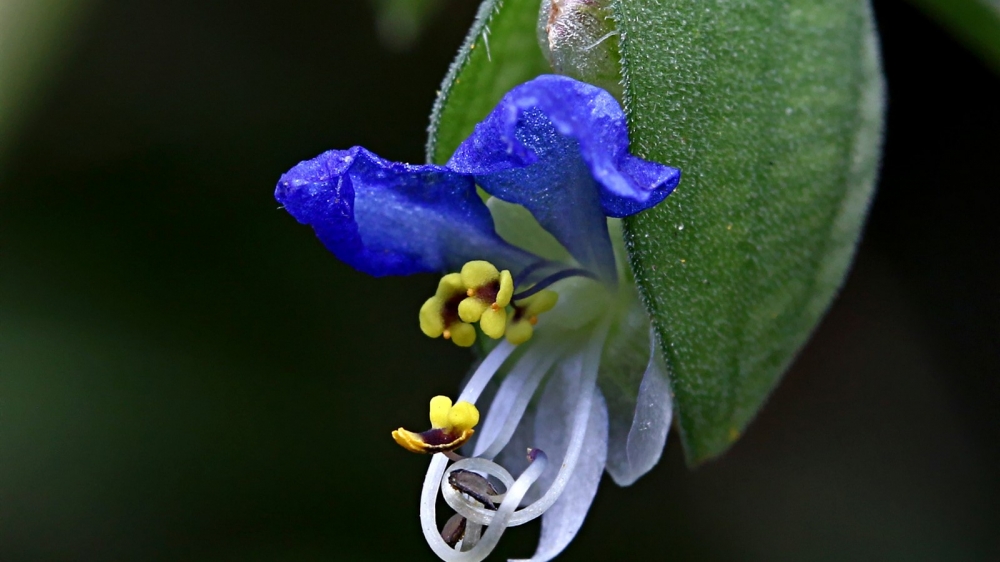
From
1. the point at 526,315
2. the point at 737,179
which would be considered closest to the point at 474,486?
the point at 526,315

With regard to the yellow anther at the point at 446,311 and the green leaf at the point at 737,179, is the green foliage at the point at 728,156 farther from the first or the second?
the yellow anther at the point at 446,311

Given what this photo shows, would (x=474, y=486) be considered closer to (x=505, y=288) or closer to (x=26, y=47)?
(x=505, y=288)

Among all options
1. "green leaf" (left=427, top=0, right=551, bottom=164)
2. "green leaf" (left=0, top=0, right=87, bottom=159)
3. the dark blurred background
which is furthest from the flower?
"green leaf" (left=0, top=0, right=87, bottom=159)

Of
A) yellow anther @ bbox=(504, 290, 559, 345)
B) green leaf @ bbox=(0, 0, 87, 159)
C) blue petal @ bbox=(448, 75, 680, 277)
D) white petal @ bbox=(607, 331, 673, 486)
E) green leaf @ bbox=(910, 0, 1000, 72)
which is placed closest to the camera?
blue petal @ bbox=(448, 75, 680, 277)

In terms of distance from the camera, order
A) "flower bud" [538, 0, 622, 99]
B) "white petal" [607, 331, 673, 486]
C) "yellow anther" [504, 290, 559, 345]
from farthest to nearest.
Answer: "yellow anther" [504, 290, 559, 345] → "white petal" [607, 331, 673, 486] → "flower bud" [538, 0, 622, 99]

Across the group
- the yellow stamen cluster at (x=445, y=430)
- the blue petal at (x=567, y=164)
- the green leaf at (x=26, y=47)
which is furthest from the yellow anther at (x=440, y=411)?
the green leaf at (x=26, y=47)

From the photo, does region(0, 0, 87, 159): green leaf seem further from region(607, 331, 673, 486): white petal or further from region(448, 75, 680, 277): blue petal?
region(607, 331, 673, 486): white petal

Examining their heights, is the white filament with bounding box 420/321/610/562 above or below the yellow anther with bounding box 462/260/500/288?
below
